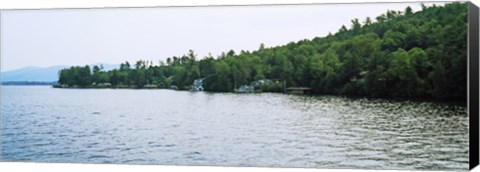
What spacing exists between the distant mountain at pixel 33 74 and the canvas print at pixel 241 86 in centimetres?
1

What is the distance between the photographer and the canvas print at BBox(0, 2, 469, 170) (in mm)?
10594

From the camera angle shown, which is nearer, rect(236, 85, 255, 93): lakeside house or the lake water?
the lake water

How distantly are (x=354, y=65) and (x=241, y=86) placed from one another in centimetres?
138

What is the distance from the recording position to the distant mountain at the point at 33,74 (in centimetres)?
1186

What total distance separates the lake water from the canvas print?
14mm

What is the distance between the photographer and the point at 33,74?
39.2ft

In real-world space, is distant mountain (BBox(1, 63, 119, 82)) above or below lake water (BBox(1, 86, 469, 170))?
above

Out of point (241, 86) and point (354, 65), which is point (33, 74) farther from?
point (354, 65)

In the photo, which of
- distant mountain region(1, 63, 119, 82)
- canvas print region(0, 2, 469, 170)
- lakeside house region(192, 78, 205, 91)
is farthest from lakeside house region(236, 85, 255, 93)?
distant mountain region(1, 63, 119, 82)

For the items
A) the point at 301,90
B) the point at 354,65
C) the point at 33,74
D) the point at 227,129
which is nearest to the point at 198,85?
the point at 227,129

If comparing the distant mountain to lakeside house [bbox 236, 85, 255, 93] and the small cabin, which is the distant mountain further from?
the small cabin

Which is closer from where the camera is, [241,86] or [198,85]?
[241,86]

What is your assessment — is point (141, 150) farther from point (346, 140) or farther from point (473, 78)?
point (473, 78)

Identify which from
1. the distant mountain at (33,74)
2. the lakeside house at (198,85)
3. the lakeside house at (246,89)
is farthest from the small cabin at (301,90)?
the distant mountain at (33,74)
